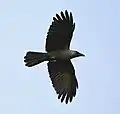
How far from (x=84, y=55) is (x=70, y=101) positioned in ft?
4.44

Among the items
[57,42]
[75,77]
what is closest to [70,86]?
[75,77]

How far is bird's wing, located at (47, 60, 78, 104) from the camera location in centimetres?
1803

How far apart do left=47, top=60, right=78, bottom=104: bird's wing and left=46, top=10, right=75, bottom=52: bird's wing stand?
2.02ft

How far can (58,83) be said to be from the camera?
18188 millimetres

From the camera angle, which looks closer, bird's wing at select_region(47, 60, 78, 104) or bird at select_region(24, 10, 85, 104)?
bird at select_region(24, 10, 85, 104)

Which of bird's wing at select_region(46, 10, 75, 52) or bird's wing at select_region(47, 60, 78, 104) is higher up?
bird's wing at select_region(46, 10, 75, 52)

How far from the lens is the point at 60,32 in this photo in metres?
17.5

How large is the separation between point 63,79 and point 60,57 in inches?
32.4

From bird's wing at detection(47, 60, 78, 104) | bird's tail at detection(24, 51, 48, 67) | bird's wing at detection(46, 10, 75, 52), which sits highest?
bird's wing at detection(46, 10, 75, 52)

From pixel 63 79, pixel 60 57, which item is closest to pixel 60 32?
pixel 60 57

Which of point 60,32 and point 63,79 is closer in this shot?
point 60,32

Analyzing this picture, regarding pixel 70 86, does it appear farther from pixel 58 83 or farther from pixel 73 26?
pixel 73 26

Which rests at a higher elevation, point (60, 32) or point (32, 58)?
point (60, 32)

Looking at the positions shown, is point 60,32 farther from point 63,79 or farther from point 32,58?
point 63,79
